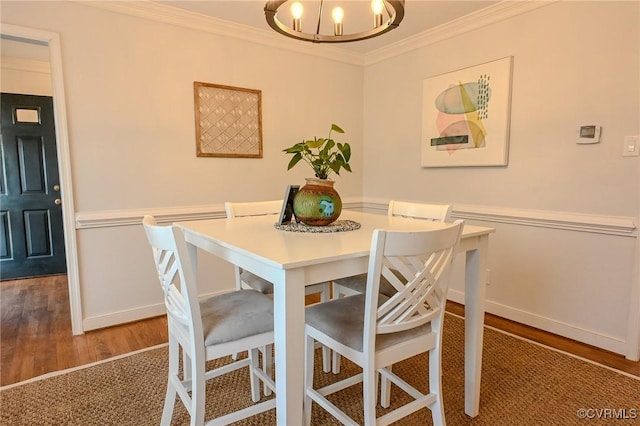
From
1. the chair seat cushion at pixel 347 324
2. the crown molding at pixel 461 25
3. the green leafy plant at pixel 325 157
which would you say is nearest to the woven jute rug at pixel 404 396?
the chair seat cushion at pixel 347 324

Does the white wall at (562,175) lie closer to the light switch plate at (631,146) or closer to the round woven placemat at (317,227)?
the light switch plate at (631,146)

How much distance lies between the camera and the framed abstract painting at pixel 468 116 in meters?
2.62

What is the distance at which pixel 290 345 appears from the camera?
110cm

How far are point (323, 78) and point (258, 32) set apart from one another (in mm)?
734

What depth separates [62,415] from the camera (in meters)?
1.66

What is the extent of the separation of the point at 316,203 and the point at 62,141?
71.6 inches

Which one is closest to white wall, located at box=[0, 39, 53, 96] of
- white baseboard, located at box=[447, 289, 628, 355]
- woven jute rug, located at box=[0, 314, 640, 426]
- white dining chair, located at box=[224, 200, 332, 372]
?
white dining chair, located at box=[224, 200, 332, 372]

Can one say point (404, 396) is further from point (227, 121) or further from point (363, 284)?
point (227, 121)

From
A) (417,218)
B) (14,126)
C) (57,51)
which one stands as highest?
(57,51)

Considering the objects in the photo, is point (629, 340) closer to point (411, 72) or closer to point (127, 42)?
point (411, 72)

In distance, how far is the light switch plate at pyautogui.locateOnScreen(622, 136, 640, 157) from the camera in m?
2.04

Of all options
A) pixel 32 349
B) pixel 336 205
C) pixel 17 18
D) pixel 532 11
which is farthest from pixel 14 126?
pixel 532 11

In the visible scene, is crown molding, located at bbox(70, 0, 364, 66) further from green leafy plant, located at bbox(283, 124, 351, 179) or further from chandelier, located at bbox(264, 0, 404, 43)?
green leafy plant, located at bbox(283, 124, 351, 179)

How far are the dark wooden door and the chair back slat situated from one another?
403 centimetres
